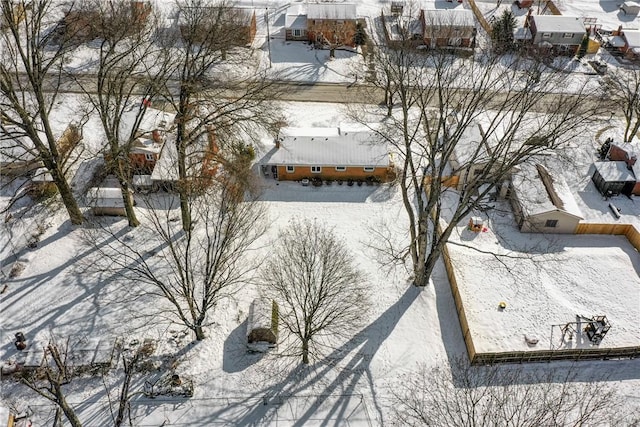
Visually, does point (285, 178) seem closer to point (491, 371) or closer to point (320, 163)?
point (320, 163)

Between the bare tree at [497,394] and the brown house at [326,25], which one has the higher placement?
the brown house at [326,25]

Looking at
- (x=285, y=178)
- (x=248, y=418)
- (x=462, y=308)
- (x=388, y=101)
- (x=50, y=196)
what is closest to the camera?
(x=248, y=418)

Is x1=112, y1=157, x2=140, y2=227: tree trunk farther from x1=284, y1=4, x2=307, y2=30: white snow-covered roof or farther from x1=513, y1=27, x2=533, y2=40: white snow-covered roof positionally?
x1=513, y1=27, x2=533, y2=40: white snow-covered roof

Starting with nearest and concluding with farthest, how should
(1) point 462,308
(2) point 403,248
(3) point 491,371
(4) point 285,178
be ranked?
1. (3) point 491,371
2. (1) point 462,308
3. (2) point 403,248
4. (4) point 285,178

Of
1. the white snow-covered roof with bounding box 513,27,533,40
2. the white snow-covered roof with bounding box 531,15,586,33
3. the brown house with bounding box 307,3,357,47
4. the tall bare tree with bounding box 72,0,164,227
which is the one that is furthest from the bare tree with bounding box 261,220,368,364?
the white snow-covered roof with bounding box 531,15,586,33

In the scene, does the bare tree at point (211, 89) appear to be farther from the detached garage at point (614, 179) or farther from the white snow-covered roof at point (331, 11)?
the detached garage at point (614, 179)

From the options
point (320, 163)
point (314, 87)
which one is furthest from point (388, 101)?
point (320, 163)

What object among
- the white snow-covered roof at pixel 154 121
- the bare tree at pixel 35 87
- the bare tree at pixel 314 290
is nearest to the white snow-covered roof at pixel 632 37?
the bare tree at pixel 314 290
